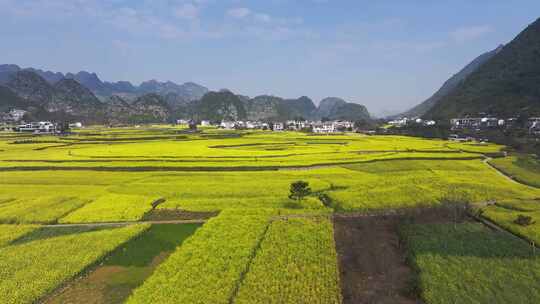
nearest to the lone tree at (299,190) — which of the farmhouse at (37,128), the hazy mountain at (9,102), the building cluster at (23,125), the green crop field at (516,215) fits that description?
the green crop field at (516,215)

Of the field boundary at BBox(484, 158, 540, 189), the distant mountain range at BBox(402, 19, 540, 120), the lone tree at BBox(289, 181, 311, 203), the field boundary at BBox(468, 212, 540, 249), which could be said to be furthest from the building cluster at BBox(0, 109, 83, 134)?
the distant mountain range at BBox(402, 19, 540, 120)

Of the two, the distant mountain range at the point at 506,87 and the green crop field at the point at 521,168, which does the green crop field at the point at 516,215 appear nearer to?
the green crop field at the point at 521,168

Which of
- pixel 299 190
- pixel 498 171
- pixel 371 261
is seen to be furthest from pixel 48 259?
pixel 498 171

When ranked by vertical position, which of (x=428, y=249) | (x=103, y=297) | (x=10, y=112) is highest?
(x=10, y=112)

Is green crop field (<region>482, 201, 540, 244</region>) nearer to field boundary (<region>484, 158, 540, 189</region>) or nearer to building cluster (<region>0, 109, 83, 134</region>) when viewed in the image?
field boundary (<region>484, 158, 540, 189</region>)

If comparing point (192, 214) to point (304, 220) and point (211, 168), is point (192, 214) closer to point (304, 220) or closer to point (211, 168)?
point (304, 220)

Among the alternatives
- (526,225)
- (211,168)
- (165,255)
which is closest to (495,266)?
(526,225)

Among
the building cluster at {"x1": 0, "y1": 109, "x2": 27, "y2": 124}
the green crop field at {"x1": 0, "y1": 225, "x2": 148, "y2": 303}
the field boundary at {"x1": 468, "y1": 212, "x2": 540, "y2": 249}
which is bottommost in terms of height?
the green crop field at {"x1": 0, "y1": 225, "x2": 148, "y2": 303}
